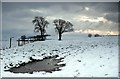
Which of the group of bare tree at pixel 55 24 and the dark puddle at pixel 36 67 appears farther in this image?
the group of bare tree at pixel 55 24

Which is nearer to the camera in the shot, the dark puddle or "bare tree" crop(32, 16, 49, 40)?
the dark puddle

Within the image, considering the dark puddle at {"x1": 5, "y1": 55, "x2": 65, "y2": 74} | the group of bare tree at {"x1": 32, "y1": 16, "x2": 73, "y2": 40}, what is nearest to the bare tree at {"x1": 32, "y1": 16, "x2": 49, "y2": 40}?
the group of bare tree at {"x1": 32, "y1": 16, "x2": 73, "y2": 40}

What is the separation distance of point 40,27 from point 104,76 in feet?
140

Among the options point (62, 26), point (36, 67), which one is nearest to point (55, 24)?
point (62, 26)

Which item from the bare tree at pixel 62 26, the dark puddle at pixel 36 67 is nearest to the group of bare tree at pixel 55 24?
the bare tree at pixel 62 26

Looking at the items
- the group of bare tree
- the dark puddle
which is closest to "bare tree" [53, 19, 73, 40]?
the group of bare tree

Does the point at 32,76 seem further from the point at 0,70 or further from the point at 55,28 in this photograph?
the point at 55,28

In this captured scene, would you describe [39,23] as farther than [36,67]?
Yes

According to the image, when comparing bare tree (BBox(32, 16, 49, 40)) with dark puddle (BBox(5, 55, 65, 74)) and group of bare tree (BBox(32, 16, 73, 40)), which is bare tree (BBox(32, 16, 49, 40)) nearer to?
group of bare tree (BBox(32, 16, 73, 40))

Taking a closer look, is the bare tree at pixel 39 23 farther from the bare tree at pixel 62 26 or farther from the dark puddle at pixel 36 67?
the dark puddle at pixel 36 67

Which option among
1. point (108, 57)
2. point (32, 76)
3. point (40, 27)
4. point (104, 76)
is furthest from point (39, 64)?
point (40, 27)

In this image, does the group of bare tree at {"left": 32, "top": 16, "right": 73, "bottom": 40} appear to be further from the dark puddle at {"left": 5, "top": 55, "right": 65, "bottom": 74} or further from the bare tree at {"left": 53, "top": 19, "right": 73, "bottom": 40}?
the dark puddle at {"left": 5, "top": 55, "right": 65, "bottom": 74}

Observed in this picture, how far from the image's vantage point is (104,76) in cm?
1376

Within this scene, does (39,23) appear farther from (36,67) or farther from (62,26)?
(36,67)
